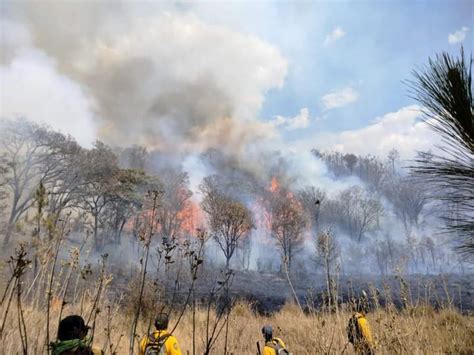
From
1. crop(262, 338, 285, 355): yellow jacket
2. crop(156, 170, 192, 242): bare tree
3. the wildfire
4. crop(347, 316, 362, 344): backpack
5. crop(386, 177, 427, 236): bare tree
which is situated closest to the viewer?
crop(347, 316, 362, 344): backpack

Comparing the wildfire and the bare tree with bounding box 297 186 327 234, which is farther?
the wildfire

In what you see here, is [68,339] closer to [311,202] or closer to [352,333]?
[352,333]

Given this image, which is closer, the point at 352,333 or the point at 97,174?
the point at 352,333

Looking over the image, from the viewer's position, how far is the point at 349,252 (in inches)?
1784

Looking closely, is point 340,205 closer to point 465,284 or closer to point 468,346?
point 465,284

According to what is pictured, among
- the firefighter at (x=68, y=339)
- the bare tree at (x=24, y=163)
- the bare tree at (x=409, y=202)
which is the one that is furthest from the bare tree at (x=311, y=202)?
the firefighter at (x=68, y=339)

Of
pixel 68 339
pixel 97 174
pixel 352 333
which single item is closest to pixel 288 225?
pixel 97 174

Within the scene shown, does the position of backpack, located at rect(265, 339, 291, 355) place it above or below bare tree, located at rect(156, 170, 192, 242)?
below

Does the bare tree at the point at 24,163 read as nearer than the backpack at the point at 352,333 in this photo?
No

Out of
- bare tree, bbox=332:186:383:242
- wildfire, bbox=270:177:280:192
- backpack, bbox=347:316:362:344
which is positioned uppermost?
wildfire, bbox=270:177:280:192

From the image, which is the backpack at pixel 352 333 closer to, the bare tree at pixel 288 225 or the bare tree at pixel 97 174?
the bare tree at pixel 97 174

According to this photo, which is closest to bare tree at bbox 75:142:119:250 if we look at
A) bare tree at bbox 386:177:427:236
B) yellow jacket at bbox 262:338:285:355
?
yellow jacket at bbox 262:338:285:355

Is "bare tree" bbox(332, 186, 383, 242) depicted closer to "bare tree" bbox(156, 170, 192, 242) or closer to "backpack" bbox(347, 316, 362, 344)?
"bare tree" bbox(156, 170, 192, 242)

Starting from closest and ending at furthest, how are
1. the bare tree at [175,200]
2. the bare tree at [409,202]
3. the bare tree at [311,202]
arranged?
the bare tree at [175,200] < the bare tree at [409,202] < the bare tree at [311,202]
